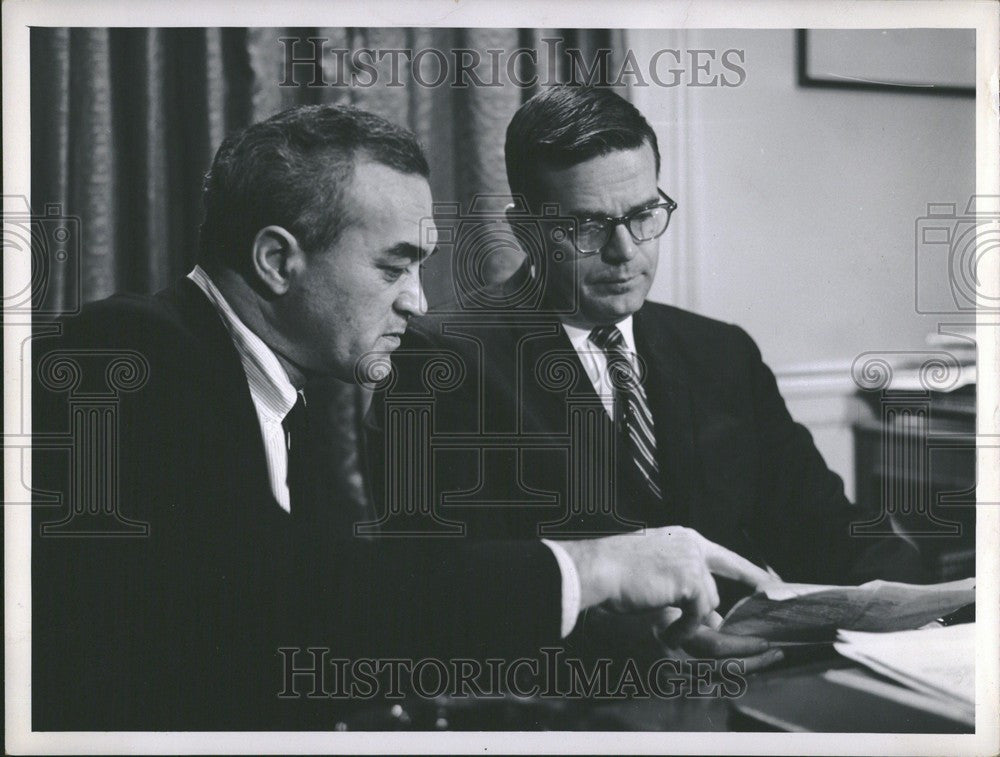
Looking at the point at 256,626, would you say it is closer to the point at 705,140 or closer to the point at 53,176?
the point at 53,176

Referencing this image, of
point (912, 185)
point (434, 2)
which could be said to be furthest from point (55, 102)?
point (912, 185)

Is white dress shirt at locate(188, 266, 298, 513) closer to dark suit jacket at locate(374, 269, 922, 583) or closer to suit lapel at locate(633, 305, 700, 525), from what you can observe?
dark suit jacket at locate(374, 269, 922, 583)

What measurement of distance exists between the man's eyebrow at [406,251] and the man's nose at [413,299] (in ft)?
0.09

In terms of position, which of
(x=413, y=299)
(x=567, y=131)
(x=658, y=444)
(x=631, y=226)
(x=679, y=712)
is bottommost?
(x=679, y=712)

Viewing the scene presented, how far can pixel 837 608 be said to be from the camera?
1.54 m

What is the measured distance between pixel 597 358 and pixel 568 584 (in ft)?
1.19

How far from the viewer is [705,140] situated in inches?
60.2

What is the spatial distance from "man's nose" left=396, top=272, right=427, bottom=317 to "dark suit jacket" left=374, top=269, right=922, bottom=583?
20 millimetres

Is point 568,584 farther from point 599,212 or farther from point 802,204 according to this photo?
point 802,204

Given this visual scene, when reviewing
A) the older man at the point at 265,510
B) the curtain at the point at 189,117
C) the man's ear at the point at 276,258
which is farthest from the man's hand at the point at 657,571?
the man's ear at the point at 276,258

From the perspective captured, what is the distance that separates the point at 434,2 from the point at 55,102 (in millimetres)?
629

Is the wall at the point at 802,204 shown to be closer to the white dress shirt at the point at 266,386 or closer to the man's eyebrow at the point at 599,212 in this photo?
the man's eyebrow at the point at 599,212

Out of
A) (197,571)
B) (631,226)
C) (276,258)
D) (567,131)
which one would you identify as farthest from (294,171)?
(197,571)

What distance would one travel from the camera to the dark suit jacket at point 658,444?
1516 mm
